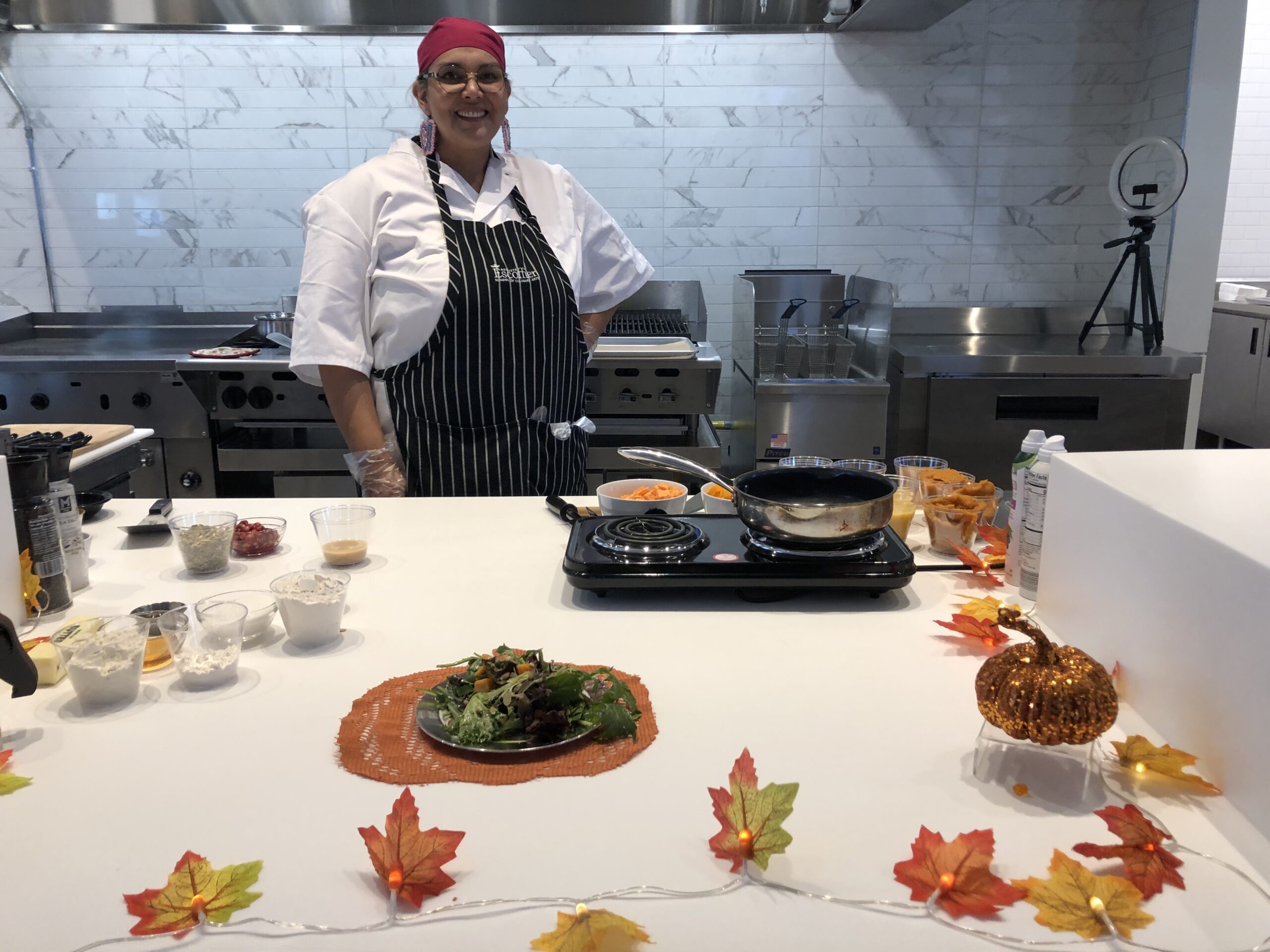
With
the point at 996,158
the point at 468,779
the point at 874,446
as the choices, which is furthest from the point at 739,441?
the point at 468,779

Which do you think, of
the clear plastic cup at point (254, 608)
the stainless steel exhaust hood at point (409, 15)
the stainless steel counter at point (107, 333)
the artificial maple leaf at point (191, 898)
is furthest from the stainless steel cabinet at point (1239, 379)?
the artificial maple leaf at point (191, 898)

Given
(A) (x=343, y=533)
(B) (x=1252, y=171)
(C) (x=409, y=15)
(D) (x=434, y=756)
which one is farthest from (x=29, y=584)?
(B) (x=1252, y=171)

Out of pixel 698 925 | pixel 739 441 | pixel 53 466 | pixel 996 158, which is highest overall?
pixel 996 158

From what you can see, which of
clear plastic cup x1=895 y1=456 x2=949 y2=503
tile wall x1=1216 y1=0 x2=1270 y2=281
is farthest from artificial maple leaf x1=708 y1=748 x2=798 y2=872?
tile wall x1=1216 y1=0 x2=1270 y2=281

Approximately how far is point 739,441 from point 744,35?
1.67 m

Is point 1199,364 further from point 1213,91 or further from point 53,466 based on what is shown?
point 53,466

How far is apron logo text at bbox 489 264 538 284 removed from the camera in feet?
7.73

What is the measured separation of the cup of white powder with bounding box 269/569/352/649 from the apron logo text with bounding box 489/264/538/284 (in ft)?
3.71

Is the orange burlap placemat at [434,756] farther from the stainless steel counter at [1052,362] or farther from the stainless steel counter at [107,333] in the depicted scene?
the stainless steel counter at [107,333]

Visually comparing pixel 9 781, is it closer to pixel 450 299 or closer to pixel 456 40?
pixel 450 299

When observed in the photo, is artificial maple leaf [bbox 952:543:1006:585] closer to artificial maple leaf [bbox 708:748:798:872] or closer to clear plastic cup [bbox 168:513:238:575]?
artificial maple leaf [bbox 708:748:798:872]

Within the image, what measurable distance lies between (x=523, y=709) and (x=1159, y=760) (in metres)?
0.65

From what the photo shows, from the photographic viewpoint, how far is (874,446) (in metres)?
3.77

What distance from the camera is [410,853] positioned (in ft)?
2.90
